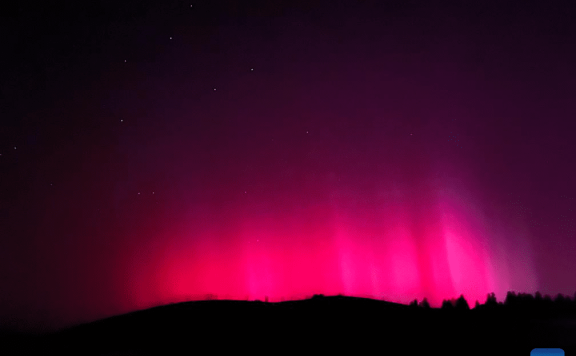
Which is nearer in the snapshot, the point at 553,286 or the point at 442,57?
the point at 553,286

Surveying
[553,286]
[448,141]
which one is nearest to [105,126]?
[448,141]

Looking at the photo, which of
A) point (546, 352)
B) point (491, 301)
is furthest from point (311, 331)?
point (491, 301)

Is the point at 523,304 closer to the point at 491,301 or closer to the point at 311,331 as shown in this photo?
the point at 491,301

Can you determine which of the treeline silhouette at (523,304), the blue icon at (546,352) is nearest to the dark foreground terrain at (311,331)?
the treeline silhouette at (523,304)

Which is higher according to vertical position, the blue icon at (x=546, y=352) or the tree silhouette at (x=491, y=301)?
the tree silhouette at (x=491, y=301)

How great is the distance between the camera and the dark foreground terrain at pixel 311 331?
428 cm

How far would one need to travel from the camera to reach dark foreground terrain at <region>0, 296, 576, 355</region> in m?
4.28

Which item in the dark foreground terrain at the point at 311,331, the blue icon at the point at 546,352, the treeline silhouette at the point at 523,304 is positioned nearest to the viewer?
the blue icon at the point at 546,352

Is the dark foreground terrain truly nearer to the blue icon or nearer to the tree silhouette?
the tree silhouette

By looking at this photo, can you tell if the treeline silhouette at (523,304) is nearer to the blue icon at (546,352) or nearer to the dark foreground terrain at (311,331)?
the dark foreground terrain at (311,331)

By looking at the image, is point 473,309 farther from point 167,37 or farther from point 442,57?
point 167,37

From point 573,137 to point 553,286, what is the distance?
1.55m

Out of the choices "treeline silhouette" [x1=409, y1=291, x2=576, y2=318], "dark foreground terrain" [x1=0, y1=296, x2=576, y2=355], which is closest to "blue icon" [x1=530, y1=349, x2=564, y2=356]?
"dark foreground terrain" [x1=0, y1=296, x2=576, y2=355]

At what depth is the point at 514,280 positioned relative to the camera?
17.3 feet
